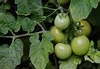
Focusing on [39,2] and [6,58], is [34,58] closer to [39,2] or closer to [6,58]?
[6,58]

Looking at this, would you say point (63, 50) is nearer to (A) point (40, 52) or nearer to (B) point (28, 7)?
(A) point (40, 52)

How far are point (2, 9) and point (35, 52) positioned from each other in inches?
10.2

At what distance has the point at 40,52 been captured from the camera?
105 cm

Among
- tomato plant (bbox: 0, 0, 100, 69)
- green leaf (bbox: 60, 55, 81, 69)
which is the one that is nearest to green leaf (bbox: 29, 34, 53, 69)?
tomato plant (bbox: 0, 0, 100, 69)

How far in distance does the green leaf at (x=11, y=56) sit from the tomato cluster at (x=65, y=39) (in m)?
0.14

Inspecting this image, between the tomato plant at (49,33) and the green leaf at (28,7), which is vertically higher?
the green leaf at (28,7)

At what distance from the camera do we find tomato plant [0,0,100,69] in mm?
1047

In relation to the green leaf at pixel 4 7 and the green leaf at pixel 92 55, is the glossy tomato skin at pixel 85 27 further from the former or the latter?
the green leaf at pixel 4 7

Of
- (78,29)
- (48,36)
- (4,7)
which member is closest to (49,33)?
(48,36)

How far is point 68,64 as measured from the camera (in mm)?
1137

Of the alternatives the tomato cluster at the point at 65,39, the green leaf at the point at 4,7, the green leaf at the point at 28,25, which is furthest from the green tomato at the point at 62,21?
the green leaf at the point at 4,7

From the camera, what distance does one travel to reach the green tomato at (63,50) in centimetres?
109

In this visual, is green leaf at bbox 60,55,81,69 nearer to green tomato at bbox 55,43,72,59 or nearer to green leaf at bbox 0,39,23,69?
green tomato at bbox 55,43,72,59

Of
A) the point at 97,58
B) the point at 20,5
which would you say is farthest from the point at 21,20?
the point at 97,58
